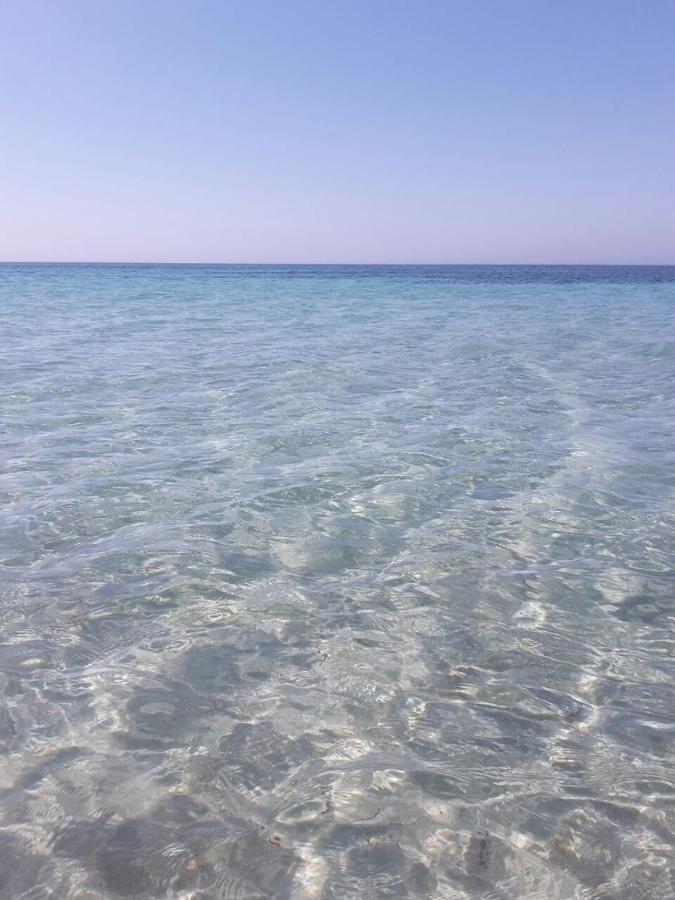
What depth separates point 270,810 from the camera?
2533 millimetres

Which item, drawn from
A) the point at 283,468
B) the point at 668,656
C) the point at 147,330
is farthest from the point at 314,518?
the point at 147,330

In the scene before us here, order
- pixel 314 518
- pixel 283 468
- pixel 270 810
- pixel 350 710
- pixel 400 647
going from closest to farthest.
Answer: pixel 270 810, pixel 350 710, pixel 400 647, pixel 314 518, pixel 283 468

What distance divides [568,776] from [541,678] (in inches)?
26.6

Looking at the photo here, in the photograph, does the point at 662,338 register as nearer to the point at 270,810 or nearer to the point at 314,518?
the point at 314,518

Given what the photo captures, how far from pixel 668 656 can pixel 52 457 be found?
5.76m

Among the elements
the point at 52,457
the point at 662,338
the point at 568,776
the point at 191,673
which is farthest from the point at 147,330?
the point at 568,776

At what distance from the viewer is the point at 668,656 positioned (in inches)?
140

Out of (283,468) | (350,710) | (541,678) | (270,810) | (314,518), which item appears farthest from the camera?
(283,468)

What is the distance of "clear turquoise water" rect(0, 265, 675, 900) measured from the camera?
2377 millimetres

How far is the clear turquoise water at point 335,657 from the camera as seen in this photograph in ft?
7.80

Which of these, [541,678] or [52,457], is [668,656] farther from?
[52,457]

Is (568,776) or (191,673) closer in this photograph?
(568,776)

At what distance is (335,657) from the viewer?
352cm

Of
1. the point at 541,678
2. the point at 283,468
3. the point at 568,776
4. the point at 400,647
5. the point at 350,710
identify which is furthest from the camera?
the point at 283,468
